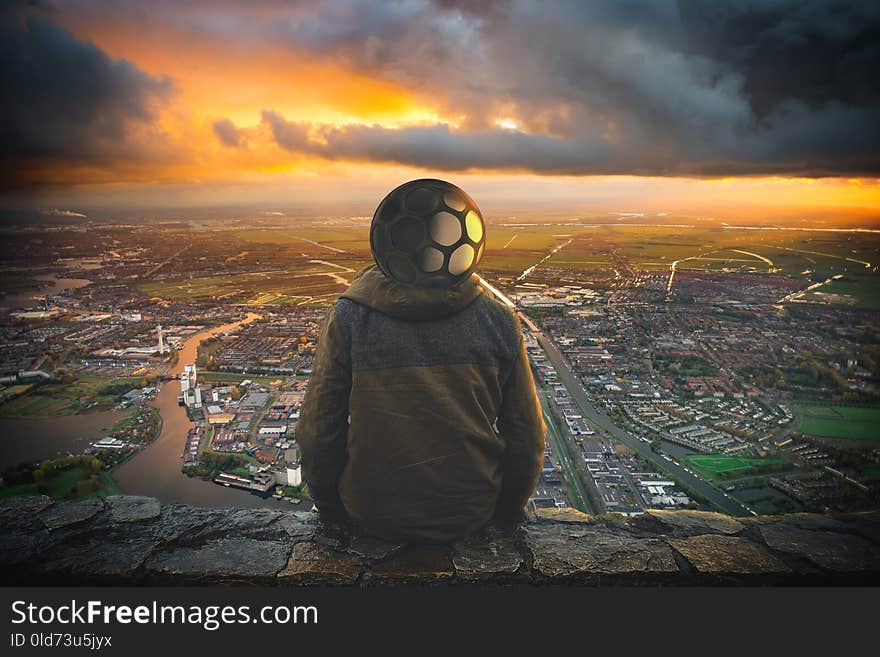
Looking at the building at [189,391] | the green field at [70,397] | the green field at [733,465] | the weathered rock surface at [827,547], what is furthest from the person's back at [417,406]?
the building at [189,391]

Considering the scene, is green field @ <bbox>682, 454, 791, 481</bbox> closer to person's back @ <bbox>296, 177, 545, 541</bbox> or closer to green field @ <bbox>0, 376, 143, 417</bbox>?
person's back @ <bbox>296, 177, 545, 541</bbox>

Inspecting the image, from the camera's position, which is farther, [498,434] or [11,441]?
[11,441]

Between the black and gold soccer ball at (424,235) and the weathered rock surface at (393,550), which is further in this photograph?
the weathered rock surface at (393,550)

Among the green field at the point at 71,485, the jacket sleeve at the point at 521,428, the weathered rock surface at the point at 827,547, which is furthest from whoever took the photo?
the green field at the point at 71,485

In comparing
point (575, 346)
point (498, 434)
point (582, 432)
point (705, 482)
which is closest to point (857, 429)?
point (705, 482)

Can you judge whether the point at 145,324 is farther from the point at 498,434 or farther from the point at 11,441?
the point at 498,434

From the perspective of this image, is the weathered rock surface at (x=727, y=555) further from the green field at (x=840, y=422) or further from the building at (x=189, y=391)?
the building at (x=189, y=391)
